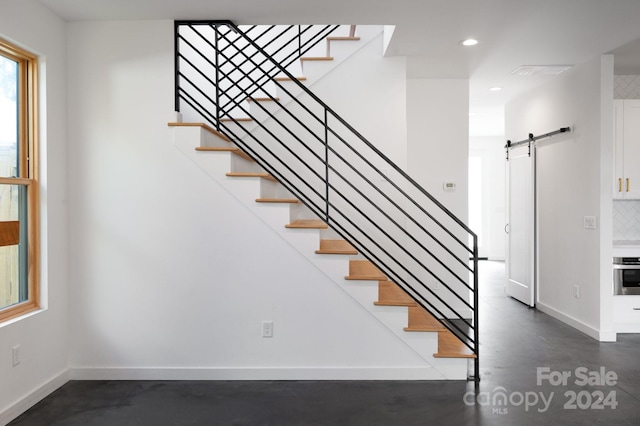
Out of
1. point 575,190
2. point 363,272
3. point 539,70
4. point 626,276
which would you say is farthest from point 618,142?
point 363,272

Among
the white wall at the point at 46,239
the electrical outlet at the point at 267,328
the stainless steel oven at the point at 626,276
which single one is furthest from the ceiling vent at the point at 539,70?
the white wall at the point at 46,239

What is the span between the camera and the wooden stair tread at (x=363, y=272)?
3.62m

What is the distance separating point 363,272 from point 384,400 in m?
0.97

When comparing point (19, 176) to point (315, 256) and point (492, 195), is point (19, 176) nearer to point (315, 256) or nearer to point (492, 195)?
point (315, 256)

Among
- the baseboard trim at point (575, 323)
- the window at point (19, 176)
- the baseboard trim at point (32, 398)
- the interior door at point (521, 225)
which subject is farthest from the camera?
the interior door at point (521, 225)

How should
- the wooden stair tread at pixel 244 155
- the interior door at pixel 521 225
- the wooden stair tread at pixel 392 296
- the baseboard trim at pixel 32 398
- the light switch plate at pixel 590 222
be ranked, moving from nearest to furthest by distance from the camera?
the baseboard trim at pixel 32 398
the wooden stair tread at pixel 392 296
the wooden stair tread at pixel 244 155
the light switch plate at pixel 590 222
the interior door at pixel 521 225

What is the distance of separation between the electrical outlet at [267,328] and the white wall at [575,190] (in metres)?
3.31

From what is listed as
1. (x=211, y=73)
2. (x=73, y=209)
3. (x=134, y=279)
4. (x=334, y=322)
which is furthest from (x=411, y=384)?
(x=211, y=73)

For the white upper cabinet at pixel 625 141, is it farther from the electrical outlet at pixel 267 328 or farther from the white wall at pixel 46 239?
the white wall at pixel 46 239

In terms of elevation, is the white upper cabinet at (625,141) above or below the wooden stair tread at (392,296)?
above

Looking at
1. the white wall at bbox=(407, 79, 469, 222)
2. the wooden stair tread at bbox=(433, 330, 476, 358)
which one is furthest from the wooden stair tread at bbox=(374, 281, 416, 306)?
the white wall at bbox=(407, 79, 469, 222)

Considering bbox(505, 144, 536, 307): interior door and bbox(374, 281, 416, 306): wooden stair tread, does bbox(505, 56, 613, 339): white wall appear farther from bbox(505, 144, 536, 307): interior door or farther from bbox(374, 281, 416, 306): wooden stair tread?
bbox(374, 281, 416, 306): wooden stair tread

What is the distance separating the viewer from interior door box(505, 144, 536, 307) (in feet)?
20.5

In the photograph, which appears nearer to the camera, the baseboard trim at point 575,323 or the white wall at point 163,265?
the white wall at point 163,265
